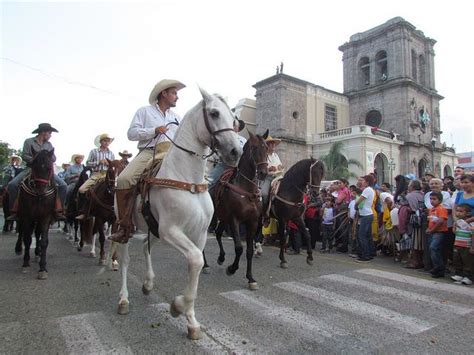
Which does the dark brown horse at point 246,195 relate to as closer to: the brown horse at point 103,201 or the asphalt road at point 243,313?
the asphalt road at point 243,313

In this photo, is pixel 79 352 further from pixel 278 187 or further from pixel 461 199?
pixel 461 199

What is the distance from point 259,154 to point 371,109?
40250 millimetres

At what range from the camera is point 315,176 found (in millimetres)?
7867

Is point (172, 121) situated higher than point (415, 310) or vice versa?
point (172, 121)

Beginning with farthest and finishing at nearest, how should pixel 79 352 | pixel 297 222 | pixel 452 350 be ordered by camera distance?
pixel 297 222 → pixel 452 350 → pixel 79 352

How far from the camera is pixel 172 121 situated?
473 cm

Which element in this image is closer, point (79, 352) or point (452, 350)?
point (79, 352)

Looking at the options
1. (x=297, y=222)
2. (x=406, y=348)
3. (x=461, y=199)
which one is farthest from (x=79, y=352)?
(x=461, y=199)

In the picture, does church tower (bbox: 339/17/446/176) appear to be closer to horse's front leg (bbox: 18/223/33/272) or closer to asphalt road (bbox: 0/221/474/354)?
asphalt road (bbox: 0/221/474/354)

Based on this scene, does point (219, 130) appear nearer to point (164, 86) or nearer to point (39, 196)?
point (164, 86)

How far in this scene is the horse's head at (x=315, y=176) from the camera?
7.84 m

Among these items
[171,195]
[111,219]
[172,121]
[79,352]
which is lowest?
[79,352]

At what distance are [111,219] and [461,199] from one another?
7.52 metres

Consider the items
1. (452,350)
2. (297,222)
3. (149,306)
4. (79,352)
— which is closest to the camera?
(79,352)
